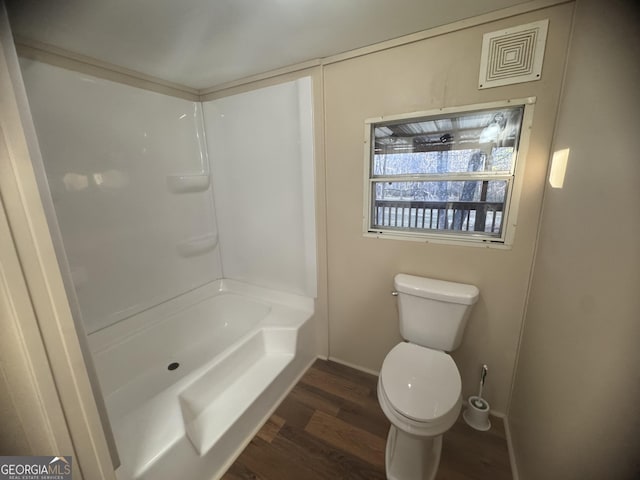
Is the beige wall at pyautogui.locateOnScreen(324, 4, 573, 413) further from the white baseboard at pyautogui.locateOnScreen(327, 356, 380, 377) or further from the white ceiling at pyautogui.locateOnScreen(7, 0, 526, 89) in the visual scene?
the white ceiling at pyautogui.locateOnScreen(7, 0, 526, 89)

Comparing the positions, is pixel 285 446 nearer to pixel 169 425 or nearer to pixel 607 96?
pixel 169 425

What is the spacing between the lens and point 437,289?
138cm

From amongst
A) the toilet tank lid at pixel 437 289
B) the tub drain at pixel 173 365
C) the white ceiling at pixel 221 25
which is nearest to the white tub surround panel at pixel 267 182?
the white ceiling at pixel 221 25

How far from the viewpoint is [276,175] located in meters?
1.87

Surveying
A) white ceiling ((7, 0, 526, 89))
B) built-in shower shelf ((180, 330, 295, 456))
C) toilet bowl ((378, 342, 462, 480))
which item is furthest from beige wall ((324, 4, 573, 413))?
built-in shower shelf ((180, 330, 295, 456))

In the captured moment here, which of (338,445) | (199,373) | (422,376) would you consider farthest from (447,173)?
(199,373)

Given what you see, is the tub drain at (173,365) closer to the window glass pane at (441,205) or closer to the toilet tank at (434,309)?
the toilet tank at (434,309)

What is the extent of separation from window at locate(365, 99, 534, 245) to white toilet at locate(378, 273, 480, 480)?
32 centimetres

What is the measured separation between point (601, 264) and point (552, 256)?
371 mm

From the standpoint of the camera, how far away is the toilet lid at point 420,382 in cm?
105

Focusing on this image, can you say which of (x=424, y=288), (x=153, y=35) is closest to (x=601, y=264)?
(x=424, y=288)

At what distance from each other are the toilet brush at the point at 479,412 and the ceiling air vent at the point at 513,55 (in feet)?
4.97

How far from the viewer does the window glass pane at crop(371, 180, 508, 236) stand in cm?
135

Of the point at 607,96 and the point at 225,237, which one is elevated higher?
the point at 607,96
